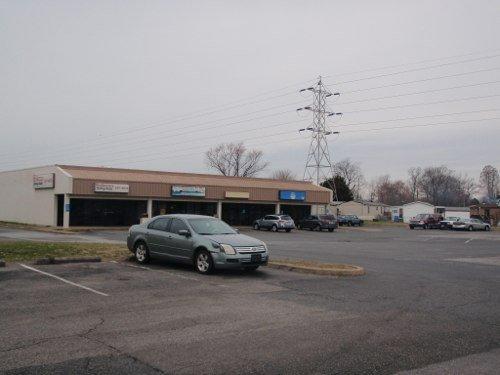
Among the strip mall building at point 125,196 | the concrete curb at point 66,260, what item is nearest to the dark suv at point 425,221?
the strip mall building at point 125,196

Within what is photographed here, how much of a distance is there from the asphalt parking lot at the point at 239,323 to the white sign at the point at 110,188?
99.2 feet

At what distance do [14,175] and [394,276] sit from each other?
149 ft

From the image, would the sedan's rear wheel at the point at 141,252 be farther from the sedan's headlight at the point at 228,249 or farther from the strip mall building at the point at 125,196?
the strip mall building at the point at 125,196

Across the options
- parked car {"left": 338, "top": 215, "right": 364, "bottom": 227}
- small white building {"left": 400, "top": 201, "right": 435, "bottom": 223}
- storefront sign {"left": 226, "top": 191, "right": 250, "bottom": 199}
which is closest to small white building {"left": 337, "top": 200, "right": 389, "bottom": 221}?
small white building {"left": 400, "top": 201, "right": 435, "bottom": 223}

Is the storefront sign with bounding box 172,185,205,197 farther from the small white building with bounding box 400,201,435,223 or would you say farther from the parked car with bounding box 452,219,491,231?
the small white building with bounding box 400,201,435,223

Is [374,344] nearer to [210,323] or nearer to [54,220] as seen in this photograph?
[210,323]

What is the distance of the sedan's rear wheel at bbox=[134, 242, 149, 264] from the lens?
50.3ft

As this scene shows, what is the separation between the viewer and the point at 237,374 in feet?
18.7

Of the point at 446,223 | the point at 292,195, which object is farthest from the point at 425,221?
the point at 292,195

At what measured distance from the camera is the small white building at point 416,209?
278ft

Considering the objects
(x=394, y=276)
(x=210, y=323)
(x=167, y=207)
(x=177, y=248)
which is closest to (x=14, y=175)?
(x=167, y=207)

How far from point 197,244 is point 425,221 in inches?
2133

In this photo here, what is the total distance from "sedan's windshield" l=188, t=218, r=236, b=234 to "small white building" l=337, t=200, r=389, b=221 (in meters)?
72.4

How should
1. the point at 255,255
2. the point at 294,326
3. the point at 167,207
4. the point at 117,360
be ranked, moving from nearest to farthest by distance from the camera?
the point at 117,360 < the point at 294,326 < the point at 255,255 < the point at 167,207
